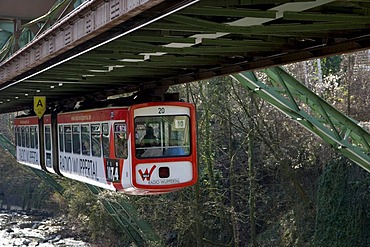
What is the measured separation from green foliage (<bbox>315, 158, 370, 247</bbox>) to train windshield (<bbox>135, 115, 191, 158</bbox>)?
4.98m

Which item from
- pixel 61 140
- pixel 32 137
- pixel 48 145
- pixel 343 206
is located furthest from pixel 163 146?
pixel 32 137

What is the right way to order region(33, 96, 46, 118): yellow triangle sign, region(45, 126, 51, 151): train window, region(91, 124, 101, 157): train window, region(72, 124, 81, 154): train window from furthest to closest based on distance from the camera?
region(45, 126, 51, 151): train window, region(33, 96, 46, 118): yellow triangle sign, region(72, 124, 81, 154): train window, region(91, 124, 101, 157): train window

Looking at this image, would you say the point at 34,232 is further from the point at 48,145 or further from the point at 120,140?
the point at 120,140

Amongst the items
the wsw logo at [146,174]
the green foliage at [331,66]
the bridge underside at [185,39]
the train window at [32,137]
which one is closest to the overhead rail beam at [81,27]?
the bridge underside at [185,39]

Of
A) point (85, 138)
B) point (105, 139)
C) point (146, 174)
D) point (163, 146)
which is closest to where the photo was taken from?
point (146, 174)

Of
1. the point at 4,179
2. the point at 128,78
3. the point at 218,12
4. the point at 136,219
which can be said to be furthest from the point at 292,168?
the point at 4,179

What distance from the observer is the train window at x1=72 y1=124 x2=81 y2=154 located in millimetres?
13848

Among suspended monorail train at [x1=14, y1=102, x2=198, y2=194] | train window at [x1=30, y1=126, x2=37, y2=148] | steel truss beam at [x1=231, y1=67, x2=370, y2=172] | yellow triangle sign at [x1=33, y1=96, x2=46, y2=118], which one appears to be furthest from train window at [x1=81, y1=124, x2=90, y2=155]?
train window at [x1=30, y1=126, x2=37, y2=148]

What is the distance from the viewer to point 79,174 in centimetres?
1405

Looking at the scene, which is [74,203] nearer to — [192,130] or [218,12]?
[192,130]

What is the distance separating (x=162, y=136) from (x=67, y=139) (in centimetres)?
401

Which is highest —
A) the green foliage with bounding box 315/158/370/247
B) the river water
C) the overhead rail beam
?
the overhead rail beam

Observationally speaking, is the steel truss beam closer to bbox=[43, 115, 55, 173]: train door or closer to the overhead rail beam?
the overhead rail beam

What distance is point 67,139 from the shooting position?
14891 mm
